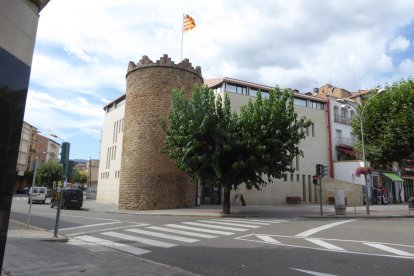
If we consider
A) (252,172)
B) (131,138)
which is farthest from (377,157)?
(131,138)

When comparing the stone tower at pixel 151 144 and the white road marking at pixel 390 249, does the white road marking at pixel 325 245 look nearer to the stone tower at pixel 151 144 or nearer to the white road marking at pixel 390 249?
the white road marking at pixel 390 249

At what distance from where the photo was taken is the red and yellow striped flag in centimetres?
2962

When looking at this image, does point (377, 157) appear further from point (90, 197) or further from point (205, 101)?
point (90, 197)

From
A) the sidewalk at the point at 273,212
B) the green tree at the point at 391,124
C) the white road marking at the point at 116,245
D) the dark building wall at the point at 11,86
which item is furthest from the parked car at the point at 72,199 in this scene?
the dark building wall at the point at 11,86

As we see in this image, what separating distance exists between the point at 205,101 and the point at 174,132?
2.77m

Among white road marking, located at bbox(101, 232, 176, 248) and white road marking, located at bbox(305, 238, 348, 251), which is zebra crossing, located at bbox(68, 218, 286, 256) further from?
white road marking, located at bbox(305, 238, 348, 251)

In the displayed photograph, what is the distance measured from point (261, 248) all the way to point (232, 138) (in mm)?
12317

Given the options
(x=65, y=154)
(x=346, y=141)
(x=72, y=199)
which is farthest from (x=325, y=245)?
(x=346, y=141)

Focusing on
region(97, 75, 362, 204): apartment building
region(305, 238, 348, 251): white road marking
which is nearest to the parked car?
region(97, 75, 362, 204): apartment building

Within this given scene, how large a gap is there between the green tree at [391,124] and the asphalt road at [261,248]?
1363 centimetres

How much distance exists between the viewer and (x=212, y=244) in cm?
1071

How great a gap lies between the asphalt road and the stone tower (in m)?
13.7

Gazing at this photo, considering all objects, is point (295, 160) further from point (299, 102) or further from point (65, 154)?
point (65, 154)

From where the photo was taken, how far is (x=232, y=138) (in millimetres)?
21797
